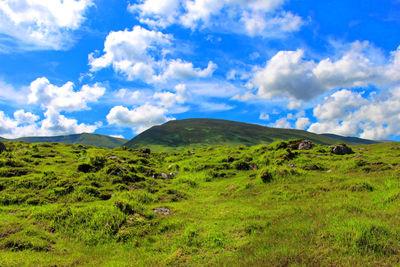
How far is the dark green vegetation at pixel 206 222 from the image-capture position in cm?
825

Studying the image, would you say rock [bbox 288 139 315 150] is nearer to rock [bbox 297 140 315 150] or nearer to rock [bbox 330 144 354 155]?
rock [bbox 297 140 315 150]

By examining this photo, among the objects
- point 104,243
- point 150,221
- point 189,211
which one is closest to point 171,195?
point 189,211

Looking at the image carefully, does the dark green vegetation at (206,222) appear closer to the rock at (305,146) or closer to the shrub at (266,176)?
the shrub at (266,176)

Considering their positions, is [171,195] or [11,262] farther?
[171,195]

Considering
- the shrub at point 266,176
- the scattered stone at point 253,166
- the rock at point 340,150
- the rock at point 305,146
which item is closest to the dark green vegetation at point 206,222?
the shrub at point 266,176

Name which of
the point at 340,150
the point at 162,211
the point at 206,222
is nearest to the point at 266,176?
the point at 206,222

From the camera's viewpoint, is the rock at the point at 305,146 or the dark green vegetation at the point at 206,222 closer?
the dark green vegetation at the point at 206,222

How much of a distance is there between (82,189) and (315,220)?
695 inches

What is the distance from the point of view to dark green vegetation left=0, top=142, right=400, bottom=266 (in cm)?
825

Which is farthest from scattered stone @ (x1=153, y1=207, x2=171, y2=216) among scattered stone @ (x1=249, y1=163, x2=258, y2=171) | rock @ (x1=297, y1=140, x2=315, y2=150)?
rock @ (x1=297, y1=140, x2=315, y2=150)

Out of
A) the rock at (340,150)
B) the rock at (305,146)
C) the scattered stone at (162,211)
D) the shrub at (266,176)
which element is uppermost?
the rock at (305,146)

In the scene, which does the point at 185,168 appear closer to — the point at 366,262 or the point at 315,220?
the point at 315,220

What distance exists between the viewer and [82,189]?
17750mm

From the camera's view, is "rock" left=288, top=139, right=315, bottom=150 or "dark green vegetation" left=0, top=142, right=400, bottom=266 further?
"rock" left=288, top=139, right=315, bottom=150
